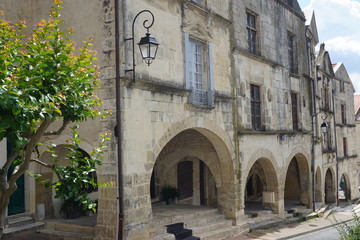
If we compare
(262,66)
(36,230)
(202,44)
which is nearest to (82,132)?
(36,230)

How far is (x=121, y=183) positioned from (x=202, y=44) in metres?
4.82

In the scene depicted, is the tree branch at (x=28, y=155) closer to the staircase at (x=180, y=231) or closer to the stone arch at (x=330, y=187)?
the staircase at (x=180, y=231)

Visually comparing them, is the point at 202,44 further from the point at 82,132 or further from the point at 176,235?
the point at 176,235

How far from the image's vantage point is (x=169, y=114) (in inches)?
368

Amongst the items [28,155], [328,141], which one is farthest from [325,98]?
[28,155]

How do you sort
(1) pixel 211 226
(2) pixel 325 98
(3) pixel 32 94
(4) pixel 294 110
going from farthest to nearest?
(2) pixel 325 98
(4) pixel 294 110
(1) pixel 211 226
(3) pixel 32 94

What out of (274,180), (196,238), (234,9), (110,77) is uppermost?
(234,9)

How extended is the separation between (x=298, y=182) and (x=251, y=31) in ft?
26.3

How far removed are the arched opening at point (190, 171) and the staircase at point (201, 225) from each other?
0.60 meters

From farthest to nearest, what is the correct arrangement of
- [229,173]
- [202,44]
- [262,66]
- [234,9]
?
[262,66]
[234,9]
[229,173]
[202,44]

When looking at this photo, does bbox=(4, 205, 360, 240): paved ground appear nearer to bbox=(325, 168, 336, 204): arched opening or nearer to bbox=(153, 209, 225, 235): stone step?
bbox=(153, 209, 225, 235): stone step

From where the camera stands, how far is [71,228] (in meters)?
9.00

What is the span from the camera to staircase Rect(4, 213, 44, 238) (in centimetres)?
863

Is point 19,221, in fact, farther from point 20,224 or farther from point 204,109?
point 204,109
